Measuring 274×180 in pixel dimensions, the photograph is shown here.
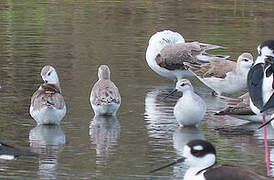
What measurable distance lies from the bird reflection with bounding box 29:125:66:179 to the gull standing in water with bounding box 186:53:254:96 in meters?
3.14

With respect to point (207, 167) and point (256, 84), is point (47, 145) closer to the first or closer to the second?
point (256, 84)

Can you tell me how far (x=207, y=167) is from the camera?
28.5 ft

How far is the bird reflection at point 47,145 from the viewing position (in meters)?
10.3

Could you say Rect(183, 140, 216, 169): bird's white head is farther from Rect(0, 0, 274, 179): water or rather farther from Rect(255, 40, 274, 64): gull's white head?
Rect(255, 40, 274, 64): gull's white head

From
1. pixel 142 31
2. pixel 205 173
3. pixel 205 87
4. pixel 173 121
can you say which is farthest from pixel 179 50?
pixel 205 173

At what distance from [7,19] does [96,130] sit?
32.4 feet

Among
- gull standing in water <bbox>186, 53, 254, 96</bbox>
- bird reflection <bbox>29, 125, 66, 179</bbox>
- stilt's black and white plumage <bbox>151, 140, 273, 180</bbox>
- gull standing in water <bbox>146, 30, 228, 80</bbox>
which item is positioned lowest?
stilt's black and white plumage <bbox>151, 140, 273, 180</bbox>

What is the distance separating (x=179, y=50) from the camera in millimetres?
15805

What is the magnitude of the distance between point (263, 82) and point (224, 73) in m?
3.68

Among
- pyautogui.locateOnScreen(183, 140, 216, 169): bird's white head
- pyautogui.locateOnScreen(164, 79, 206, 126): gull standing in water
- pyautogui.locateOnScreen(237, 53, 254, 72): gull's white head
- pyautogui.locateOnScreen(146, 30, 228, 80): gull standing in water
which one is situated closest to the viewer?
pyautogui.locateOnScreen(183, 140, 216, 169): bird's white head

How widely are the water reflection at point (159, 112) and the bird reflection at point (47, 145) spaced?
1181 mm

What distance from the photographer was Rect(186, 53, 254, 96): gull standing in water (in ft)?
47.0

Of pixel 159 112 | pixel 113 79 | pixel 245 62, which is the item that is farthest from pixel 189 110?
pixel 113 79

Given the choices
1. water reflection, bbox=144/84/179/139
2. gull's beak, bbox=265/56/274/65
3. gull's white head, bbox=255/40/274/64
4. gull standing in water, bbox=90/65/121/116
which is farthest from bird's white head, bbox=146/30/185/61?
gull's beak, bbox=265/56/274/65
